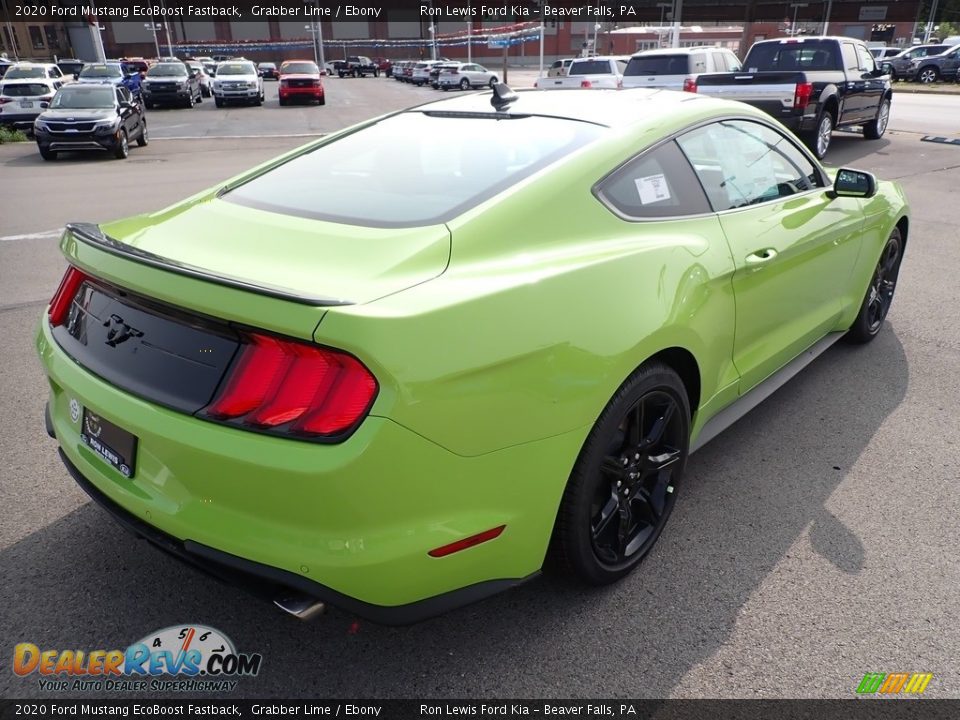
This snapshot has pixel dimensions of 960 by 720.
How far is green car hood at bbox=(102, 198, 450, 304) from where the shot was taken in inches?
76.0

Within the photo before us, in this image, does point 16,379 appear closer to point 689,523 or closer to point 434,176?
point 434,176

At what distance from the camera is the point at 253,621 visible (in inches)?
95.4

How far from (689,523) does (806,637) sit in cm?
67

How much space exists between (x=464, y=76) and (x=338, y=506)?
4114 centimetres

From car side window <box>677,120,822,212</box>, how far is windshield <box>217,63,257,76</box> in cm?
3081

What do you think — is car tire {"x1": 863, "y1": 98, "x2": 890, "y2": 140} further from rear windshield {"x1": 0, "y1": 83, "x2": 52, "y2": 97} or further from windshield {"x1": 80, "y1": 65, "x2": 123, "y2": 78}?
windshield {"x1": 80, "y1": 65, "x2": 123, "y2": 78}

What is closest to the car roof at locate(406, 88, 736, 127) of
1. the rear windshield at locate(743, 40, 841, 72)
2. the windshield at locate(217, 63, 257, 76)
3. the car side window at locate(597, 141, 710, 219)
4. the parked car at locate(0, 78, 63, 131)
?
the car side window at locate(597, 141, 710, 219)

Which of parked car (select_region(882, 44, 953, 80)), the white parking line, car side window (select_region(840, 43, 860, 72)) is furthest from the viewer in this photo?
parked car (select_region(882, 44, 953, 80))

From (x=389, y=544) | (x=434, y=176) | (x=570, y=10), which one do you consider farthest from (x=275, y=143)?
(x=570, y=10)

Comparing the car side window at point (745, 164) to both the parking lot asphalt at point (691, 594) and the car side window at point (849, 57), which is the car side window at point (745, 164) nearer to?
the parking lot asphalt at point (691, 594)

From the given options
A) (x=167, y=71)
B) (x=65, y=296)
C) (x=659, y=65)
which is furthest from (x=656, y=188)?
(x=167, y=71)

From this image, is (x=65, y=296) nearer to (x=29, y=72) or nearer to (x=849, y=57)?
(x=849, y=57)

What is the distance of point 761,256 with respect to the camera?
9.80 ft

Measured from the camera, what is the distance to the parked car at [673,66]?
15.7 m
